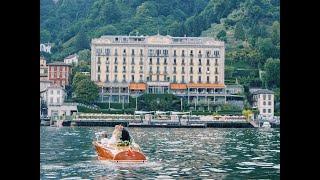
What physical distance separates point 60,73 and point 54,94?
0.52m

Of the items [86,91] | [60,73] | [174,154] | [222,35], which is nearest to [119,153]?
[174,154]

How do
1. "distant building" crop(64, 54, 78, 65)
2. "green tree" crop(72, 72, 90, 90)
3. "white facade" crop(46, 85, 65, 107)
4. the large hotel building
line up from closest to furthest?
1. the large hotel building
2. "white facade" crop(46, 85, 65, 107)
3. "green tree" crop(72, 72, 90, 90)
4. "distant building" crop(64, 54, 78, 65)

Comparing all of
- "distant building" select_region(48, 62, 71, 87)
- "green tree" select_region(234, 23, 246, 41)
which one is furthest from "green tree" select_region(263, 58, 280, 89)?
"distant building" select_region(48, 62, 71, 87)

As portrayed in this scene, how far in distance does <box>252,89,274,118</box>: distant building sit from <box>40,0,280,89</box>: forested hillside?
0.46 feet

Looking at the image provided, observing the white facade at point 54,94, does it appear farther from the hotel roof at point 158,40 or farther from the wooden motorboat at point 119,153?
the wooden motorboat at point 119,153

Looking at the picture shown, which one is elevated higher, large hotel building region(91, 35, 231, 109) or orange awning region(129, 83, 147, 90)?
large hotel building region(91, 35, 231, 109)

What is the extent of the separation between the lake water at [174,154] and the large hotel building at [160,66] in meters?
0.73

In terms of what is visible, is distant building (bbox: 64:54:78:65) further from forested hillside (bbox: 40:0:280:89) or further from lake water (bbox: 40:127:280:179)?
→ lake water (bbox: 40:127:280:179)

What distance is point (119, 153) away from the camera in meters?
8.77

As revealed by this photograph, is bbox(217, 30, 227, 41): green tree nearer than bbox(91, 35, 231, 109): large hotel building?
No

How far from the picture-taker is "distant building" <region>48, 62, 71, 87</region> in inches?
419

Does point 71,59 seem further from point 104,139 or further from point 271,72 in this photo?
point 271,72

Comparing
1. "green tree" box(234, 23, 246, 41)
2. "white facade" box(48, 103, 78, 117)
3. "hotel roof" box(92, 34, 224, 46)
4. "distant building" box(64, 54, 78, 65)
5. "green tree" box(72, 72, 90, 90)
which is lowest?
"white facade" box(48, 103, 78, 117)
